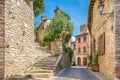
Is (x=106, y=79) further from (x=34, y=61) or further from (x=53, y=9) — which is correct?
(x=53, y=9)

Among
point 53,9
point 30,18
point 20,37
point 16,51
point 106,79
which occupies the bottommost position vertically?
point 106,79

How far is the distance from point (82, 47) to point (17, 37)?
33.1 meters

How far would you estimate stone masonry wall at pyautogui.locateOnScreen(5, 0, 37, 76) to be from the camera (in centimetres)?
885

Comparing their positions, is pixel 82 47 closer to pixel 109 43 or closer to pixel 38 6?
pixel 38 6

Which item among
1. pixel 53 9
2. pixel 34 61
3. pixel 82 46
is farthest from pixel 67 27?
pixel 82 46

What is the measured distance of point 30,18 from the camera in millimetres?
11797

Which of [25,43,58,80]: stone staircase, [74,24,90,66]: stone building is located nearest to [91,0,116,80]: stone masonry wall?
[25,43,58,80]: stone staircase

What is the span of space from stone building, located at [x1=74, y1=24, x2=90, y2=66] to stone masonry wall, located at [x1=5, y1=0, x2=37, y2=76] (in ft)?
96.9

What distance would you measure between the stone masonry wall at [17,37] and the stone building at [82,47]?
29537 millimetres

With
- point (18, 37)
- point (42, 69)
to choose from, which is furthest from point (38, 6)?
point (18, 37)

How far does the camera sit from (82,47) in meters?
41.9

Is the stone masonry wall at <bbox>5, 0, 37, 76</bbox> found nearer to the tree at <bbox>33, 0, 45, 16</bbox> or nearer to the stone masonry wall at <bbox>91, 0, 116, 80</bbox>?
the stone masonry wall at <bbox>91, 0, 116, 80</bbox>

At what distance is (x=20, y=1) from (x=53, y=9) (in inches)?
429

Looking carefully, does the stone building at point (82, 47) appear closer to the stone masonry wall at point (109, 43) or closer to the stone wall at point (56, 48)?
the stone wall at point (56, 48)
